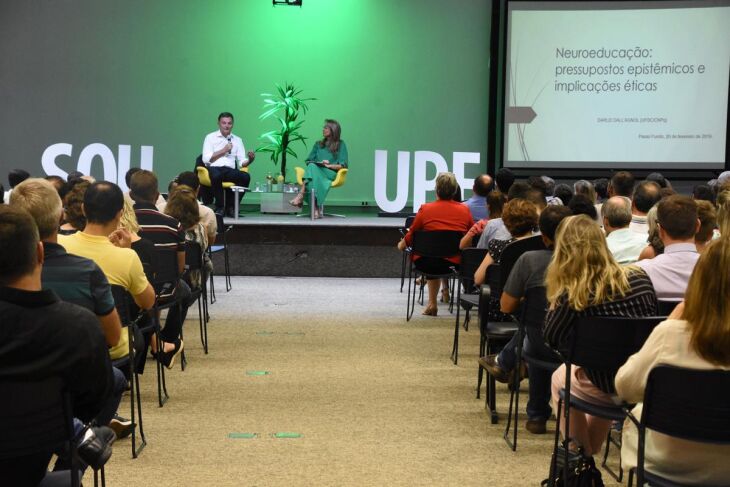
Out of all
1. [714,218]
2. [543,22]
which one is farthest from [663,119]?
[714,218]

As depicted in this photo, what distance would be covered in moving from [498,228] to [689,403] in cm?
379

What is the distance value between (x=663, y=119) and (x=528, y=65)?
6.73 ft

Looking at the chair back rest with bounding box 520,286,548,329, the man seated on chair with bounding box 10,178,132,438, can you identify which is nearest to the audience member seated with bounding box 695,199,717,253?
the chair back rest with bounding box 520,286,548,329

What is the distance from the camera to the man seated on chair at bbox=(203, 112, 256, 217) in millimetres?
11906

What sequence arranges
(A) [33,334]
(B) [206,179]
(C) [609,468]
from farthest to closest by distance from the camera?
(B) [206,179]
(C) [609,468]
(A) [33,334]

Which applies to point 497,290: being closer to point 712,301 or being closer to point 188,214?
point 188,214

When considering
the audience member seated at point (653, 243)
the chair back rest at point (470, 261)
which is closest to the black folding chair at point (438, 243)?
the chair back rest at point (470, 261)

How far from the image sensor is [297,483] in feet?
12.7

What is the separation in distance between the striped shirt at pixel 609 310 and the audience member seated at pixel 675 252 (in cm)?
37

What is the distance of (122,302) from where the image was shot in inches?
157

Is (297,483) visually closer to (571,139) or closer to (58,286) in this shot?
(58,286)

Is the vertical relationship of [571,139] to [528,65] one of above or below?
below

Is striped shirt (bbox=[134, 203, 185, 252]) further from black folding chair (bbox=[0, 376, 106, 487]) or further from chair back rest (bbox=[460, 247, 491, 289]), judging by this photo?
black folding chair (bbox=[0, 376, 106, 487])

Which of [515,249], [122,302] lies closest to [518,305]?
[515,249]
